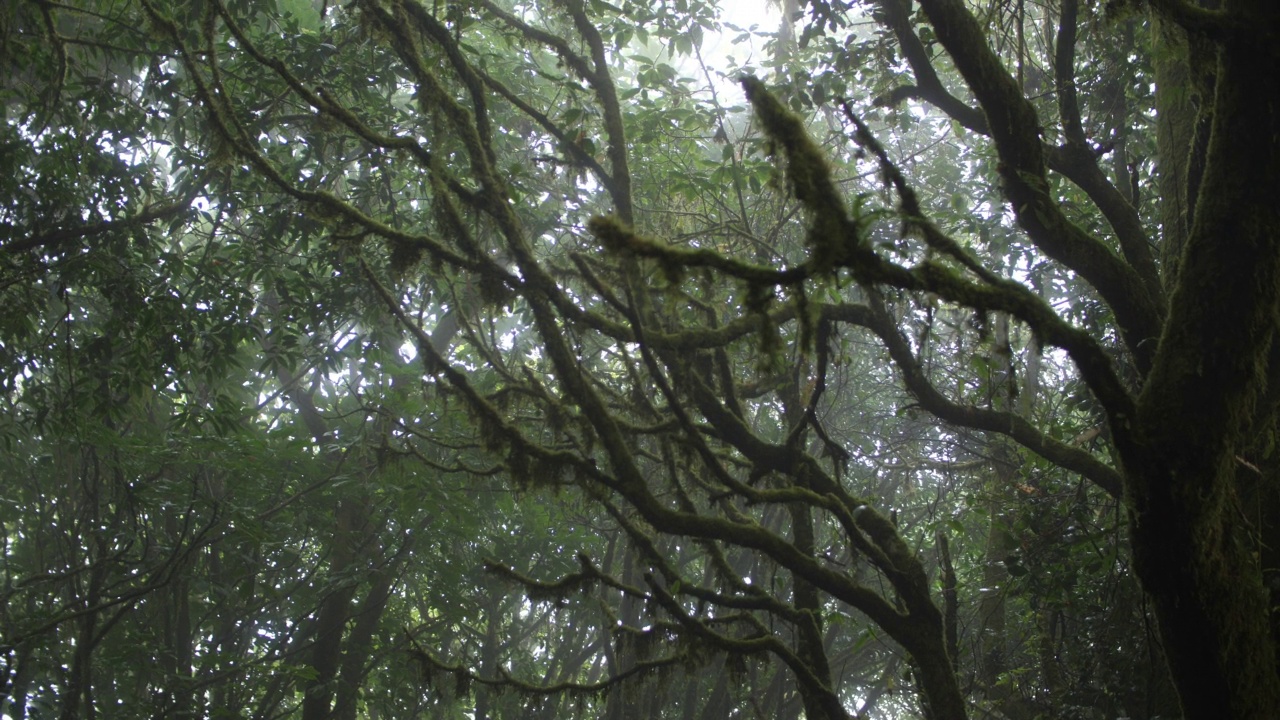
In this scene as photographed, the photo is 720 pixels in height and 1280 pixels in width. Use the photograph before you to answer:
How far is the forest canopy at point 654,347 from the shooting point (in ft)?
8.34

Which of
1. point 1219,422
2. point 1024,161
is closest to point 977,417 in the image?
point 1024,161

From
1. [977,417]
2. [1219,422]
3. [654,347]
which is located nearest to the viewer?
[1219,422]

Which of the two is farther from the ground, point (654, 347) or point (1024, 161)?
point (1024, 161)

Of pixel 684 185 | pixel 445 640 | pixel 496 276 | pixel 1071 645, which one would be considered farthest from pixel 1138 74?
pixel 445 640

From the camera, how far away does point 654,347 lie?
11.0 feet

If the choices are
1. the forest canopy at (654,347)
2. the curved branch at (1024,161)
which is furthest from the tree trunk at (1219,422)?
the curved branch at (1024,161)

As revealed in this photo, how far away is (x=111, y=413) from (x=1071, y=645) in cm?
613

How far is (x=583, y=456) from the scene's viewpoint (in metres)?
3.41

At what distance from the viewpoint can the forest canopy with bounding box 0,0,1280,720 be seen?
2.54 m

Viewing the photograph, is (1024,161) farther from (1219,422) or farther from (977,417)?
(1219,422)

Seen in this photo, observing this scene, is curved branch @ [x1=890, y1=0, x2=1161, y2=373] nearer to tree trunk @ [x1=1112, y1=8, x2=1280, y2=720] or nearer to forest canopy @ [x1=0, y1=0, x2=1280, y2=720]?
forest canopy @ [x1=0, y1=0, x2=1280, y2=720]

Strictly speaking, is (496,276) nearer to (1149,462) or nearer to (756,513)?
(1149,462)

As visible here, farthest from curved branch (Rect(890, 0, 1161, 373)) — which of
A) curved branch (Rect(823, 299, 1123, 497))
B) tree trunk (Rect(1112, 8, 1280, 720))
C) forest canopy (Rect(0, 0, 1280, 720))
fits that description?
tree trunk (Rect(1112, 8, 1280, 720))

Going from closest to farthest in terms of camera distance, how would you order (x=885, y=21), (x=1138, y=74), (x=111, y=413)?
(x=885, y=21) → (x=111, y=413) → (x=1138, y=74)
